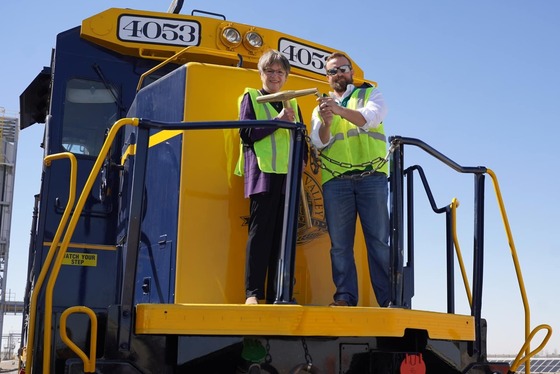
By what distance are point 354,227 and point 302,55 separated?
221 centimetres

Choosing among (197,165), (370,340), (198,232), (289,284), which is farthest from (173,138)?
(370,340)

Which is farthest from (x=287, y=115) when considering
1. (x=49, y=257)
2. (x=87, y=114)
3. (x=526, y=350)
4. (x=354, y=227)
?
(x=87, y=114)

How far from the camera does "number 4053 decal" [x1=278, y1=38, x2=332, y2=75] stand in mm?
5750

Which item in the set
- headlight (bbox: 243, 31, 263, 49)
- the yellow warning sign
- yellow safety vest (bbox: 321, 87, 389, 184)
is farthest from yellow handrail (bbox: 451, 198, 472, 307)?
the yellow warning sign

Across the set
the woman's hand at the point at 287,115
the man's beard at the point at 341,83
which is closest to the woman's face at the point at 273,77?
the woman's hand at the point at 287,115

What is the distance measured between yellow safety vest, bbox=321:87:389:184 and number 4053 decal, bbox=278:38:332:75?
66.6 inches

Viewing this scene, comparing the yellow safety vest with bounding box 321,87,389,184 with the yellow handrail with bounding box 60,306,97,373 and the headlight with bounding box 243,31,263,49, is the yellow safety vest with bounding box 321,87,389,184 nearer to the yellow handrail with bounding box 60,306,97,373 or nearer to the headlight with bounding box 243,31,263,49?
the yellow handrail with bounding box 60,306,97,373

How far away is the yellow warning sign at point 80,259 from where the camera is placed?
5047 mm

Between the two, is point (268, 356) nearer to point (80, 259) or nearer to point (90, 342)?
point (90, 342)

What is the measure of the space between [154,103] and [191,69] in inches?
18.2

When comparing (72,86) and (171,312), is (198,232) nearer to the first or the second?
(171,312)

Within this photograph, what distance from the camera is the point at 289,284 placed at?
3432 millimetres

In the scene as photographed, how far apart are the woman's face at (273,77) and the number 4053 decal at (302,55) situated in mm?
1692

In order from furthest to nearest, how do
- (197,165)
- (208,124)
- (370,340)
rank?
(197,165), (370,340), (208,124)
